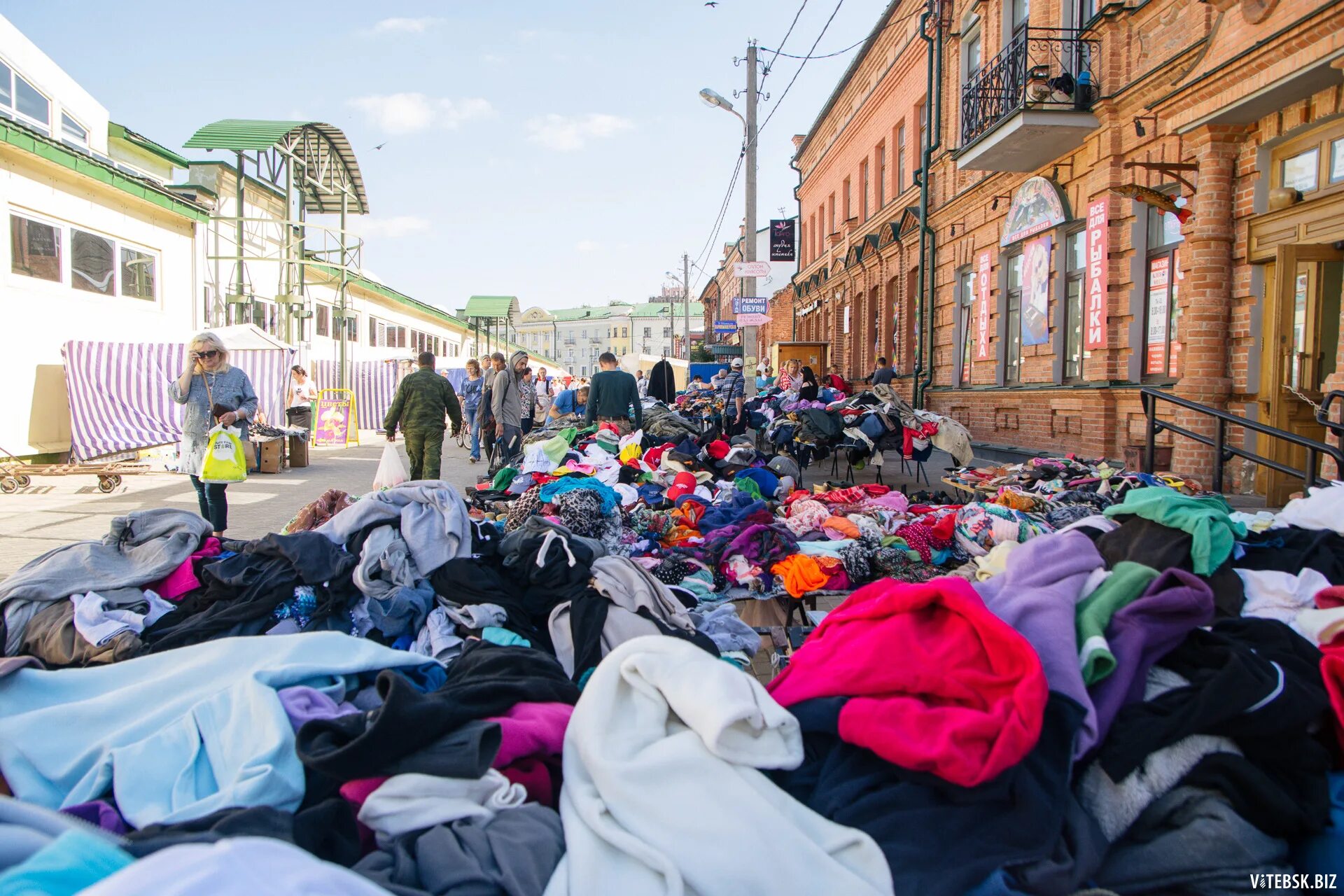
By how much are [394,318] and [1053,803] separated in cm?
3381

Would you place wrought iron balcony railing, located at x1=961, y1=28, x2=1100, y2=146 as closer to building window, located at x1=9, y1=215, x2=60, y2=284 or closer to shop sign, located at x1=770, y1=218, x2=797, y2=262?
shop sign, located at x1=770, y1=218, x2=797, y2=262

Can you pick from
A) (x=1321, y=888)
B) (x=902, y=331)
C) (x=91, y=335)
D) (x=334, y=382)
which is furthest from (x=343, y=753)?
(x=334, y=382)

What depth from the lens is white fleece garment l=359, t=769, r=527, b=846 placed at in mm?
1796

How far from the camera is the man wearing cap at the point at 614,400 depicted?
32.8ft

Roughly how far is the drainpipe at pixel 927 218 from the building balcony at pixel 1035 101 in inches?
149

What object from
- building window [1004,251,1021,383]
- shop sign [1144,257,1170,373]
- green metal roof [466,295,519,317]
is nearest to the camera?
shop sign [1144,257,1170,373]

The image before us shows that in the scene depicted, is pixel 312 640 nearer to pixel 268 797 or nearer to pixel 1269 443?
pixel 268 797

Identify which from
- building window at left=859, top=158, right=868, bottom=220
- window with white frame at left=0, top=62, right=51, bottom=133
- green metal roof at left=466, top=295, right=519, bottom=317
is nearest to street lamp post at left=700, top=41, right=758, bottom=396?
building window at left=859, top=158, right=868, bottom=220

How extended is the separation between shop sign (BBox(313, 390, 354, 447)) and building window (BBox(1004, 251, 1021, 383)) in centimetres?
1402

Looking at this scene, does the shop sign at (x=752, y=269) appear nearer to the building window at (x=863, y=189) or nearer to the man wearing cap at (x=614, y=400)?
the man wearing cap at (x=614, y=400)

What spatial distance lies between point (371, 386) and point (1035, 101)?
1880 centimetres

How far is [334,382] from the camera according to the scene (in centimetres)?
2220

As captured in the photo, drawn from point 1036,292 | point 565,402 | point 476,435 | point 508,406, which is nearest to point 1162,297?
point 1036,292

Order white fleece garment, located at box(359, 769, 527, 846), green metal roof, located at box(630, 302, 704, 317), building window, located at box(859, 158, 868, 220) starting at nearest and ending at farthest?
white fleece garment, located at box(359, 769, 527, 846)
building window, located at box(859, 158, 868, 220)
green metal roof, located at box(630, 302, 704, 317)
